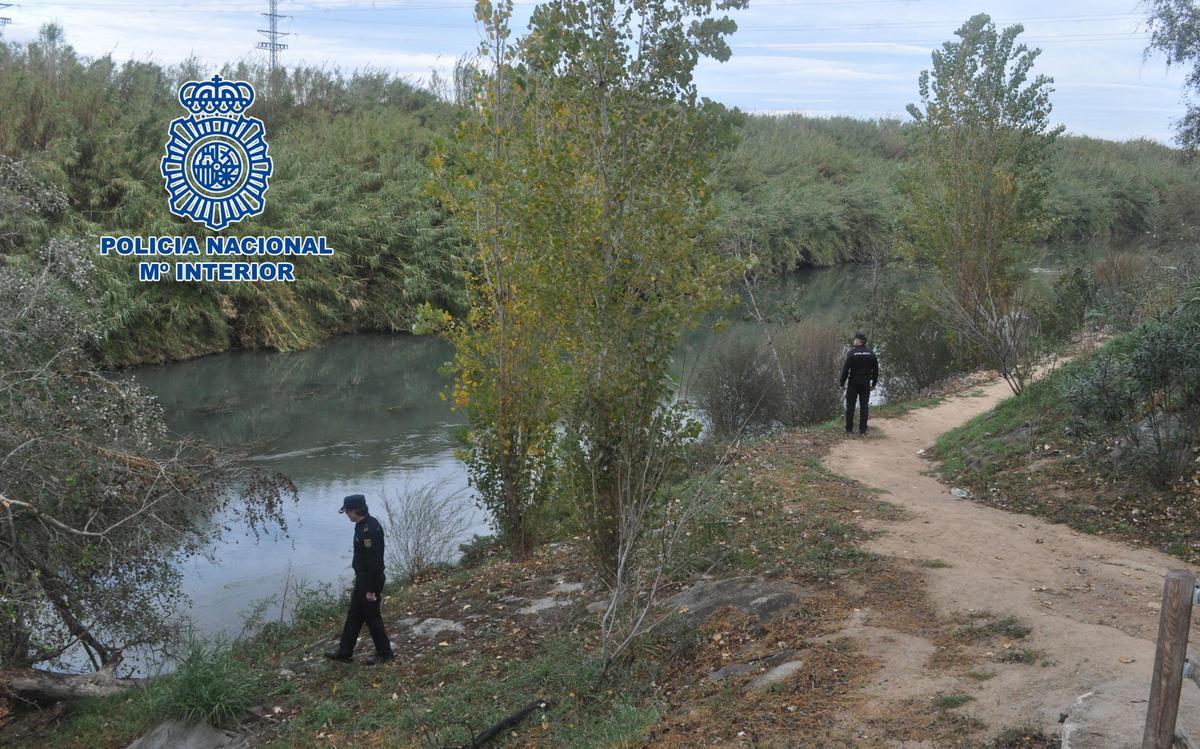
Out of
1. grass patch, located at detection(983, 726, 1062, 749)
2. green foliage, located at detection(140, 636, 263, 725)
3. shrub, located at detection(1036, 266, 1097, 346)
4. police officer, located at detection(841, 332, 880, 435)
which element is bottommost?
green foliage, located at detection(140, 636, 263, 725)

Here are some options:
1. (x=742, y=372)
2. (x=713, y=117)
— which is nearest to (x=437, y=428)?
(x=742, y=372)

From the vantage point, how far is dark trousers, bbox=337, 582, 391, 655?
751cm

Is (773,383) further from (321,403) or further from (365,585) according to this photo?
(365,585)

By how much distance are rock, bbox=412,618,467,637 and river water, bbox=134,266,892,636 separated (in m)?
2.62

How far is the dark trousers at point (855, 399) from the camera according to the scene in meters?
14.0

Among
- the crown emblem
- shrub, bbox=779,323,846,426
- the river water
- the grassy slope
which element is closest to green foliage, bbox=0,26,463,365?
the river water

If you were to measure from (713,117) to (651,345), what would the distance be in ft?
5.51

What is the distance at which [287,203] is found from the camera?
1168 inches

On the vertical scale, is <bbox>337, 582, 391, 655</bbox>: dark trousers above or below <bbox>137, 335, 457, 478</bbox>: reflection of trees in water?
above

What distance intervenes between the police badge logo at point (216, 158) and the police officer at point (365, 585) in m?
19.3

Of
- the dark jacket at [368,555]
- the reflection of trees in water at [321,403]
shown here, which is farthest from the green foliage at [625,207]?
the reflection of trees in water at [321,403]

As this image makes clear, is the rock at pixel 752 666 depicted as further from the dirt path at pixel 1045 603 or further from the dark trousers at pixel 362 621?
the dark trousers at pixel 362 621

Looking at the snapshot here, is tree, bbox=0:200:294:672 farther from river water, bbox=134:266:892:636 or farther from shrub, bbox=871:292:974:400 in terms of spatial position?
shrub, bbox=871:292:974:400

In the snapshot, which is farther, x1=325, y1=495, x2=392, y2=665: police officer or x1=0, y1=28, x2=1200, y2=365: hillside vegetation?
x1=0, y1=28, x2=1200, y2=365: hillside vegetation
